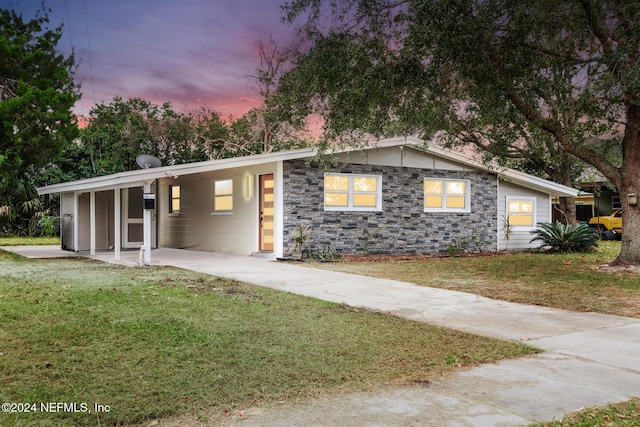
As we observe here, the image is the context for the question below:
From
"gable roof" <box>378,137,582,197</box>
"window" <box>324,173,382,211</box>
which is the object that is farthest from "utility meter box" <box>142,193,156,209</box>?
"gable roof" <box>378,137,582,197</box>

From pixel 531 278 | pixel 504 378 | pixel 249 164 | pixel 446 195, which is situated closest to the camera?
pixel 504 378

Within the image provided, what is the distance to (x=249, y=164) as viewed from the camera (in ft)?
47.2

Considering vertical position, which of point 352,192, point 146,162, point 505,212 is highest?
point 146,162

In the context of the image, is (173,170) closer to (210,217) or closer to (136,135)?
(210,217)

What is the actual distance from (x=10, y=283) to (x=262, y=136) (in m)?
20.7

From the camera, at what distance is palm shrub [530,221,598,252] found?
17688mm

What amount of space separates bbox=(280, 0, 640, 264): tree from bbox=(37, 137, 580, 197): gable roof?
2.14 meters

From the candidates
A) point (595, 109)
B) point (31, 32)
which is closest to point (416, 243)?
point (595, 109)

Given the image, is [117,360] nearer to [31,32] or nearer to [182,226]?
[182,226]

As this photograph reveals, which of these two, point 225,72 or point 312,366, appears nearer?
point 312,366

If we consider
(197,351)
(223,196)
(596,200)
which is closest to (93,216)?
(223,196)

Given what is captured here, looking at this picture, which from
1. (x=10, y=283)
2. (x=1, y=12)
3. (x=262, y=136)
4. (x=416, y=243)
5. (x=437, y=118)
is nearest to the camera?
(x=10, y=283)

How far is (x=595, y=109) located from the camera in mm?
11344

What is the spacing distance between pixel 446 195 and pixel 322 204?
4.86 metres
